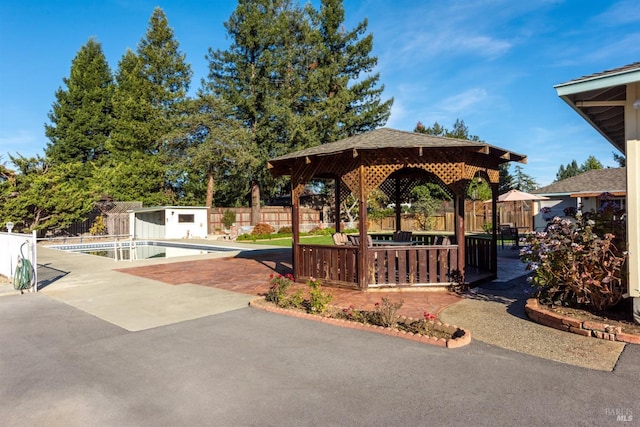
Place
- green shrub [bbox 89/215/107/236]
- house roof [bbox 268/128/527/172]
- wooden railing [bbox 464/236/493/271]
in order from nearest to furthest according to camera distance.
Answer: house roof [bbox 268/128/527/172]
wooden railing [bbox 464/236/493/271]
green shrub [bbox 89/215/107/236]

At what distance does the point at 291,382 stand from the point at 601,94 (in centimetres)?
526

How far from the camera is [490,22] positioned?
14.7 m

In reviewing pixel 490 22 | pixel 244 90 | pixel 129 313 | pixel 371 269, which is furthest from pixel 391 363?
pixel 244 90

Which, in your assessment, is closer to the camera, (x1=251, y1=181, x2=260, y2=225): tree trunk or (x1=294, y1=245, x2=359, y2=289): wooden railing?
(x1=294, y1=245, x2=359, y2=289): wooden railing

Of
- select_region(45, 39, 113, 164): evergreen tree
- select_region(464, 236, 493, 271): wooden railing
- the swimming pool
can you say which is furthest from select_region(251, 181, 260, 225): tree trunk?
select_region(464, 236, 493, 271): wooden railing

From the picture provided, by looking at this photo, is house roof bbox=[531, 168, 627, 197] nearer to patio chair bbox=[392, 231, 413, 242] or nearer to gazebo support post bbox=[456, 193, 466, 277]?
patio chair bbox=[392, 231, 413, 242]

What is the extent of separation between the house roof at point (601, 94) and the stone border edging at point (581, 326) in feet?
8.89

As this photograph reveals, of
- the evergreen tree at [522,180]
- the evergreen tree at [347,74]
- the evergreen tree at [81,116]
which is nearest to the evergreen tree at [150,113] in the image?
the evergreen tree at [81,116]

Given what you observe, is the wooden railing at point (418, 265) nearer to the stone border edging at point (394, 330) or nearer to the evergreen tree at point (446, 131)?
the stone border edging at point (394, 330)

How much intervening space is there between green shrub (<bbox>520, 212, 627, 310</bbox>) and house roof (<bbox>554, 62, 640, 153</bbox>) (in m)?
1.49

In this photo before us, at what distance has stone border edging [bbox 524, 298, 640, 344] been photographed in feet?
14.3

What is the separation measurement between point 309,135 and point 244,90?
7490 millimetres

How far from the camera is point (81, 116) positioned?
37188 mm

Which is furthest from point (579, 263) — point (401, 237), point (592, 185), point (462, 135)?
point (462, 135)
